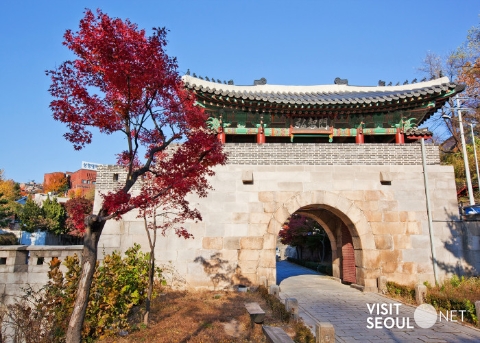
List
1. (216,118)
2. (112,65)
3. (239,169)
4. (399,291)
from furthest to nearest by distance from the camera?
(216,118) → (239,169) → (399,291) → (112,65)

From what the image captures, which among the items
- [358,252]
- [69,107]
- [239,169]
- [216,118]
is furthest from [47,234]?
[69,107]

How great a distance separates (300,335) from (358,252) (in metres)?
5.95

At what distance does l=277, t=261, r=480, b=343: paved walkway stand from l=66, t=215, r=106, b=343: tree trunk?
4.42 meters

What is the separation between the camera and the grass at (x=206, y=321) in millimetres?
6256

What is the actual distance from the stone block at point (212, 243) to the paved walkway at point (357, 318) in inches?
99.3

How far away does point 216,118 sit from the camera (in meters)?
13.8

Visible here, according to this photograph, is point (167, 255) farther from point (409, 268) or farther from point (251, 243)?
point (409, 268)

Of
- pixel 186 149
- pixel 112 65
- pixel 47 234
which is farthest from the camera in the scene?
pixel 47 234

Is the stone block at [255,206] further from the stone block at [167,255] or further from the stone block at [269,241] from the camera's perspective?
the stone block at [167,255]

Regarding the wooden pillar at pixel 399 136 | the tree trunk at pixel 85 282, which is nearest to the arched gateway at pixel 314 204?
the wooden pillar at pixel 399 136

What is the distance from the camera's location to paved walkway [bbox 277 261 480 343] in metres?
6.41

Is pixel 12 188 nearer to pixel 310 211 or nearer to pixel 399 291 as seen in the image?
pixel 310 211

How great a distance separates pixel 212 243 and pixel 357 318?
185 inches

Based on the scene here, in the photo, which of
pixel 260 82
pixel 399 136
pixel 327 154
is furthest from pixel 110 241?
pixel 260 82
